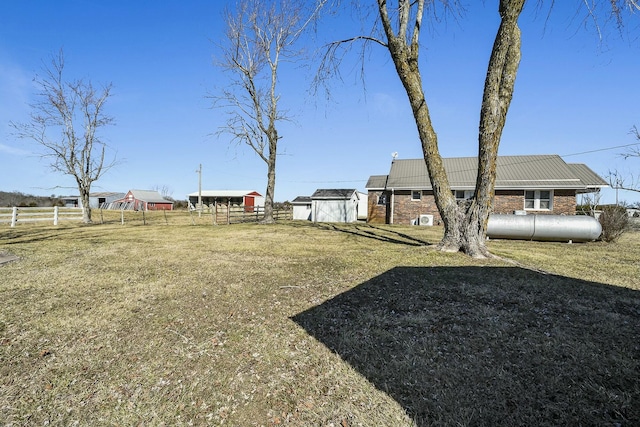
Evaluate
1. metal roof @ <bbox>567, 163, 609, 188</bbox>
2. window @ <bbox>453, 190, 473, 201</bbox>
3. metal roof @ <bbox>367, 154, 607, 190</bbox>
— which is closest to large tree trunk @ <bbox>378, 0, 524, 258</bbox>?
metal roof @ <bbox>367, 154, 607, 190</bbox>

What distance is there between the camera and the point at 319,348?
310 cm

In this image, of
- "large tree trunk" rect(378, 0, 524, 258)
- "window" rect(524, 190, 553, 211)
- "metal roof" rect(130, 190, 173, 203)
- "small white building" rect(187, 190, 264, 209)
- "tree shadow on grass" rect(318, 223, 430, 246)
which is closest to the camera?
"large tree trunk" rect(378, 0, 524, 258)

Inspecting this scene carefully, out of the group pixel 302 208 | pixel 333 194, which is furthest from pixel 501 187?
pixel 302 208

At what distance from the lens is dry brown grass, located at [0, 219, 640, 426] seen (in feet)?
7.26

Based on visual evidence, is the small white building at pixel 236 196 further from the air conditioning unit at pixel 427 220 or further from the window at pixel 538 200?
the window at pixel 538 200

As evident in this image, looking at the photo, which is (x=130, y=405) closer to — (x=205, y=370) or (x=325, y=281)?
(x=205, y=370)

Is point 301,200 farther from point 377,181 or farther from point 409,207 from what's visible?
point 409,207

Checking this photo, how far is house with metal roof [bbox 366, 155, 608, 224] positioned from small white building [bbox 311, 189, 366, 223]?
112 inches

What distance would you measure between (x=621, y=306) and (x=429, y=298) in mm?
2599

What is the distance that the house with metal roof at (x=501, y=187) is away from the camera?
1975 centimetres

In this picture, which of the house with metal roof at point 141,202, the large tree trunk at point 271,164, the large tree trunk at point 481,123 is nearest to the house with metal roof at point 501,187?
the large tree trunk at point 271,164

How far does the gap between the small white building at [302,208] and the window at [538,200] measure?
18500 millimetres

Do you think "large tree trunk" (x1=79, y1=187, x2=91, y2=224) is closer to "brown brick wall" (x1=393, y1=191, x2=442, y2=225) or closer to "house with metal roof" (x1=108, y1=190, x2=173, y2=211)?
"brown brick wall" (x1=393, y1=191, x2=442, y2=225)

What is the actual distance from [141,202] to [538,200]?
58.9 meters
